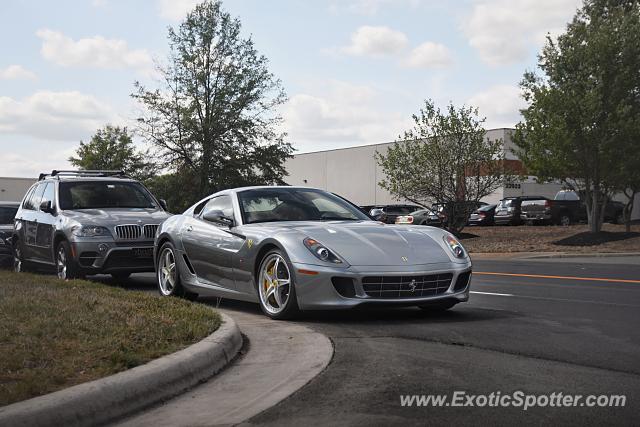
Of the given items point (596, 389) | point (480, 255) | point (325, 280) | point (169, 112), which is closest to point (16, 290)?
point (325, 280)

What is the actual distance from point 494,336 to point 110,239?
7166 millimetres

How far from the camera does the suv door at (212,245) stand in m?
9.05

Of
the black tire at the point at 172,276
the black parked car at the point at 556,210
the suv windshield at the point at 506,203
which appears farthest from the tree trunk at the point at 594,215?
the black tire at the point at 172,276

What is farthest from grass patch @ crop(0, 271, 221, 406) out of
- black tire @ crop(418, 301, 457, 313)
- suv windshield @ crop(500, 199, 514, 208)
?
suv windshield @ crop(500, 199, 514, 208)

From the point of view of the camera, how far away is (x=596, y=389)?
187 inches

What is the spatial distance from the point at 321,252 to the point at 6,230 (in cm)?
1136

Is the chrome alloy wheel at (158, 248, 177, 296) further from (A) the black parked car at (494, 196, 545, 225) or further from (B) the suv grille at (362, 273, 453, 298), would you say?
(A) the black parked car at (494, 196, 545, 225)

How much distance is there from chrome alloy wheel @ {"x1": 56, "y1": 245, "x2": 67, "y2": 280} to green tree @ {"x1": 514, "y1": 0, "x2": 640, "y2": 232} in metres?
16.5

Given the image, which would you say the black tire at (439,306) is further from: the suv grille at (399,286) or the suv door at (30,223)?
the suv door at (30,223)

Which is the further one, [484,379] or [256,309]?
[256,309]

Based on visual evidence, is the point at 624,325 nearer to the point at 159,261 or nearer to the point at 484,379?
the point at 484,379

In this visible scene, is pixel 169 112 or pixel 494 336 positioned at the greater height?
pixel 169 112

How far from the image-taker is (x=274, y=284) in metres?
8.30

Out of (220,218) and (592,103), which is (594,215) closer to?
(592,103)
